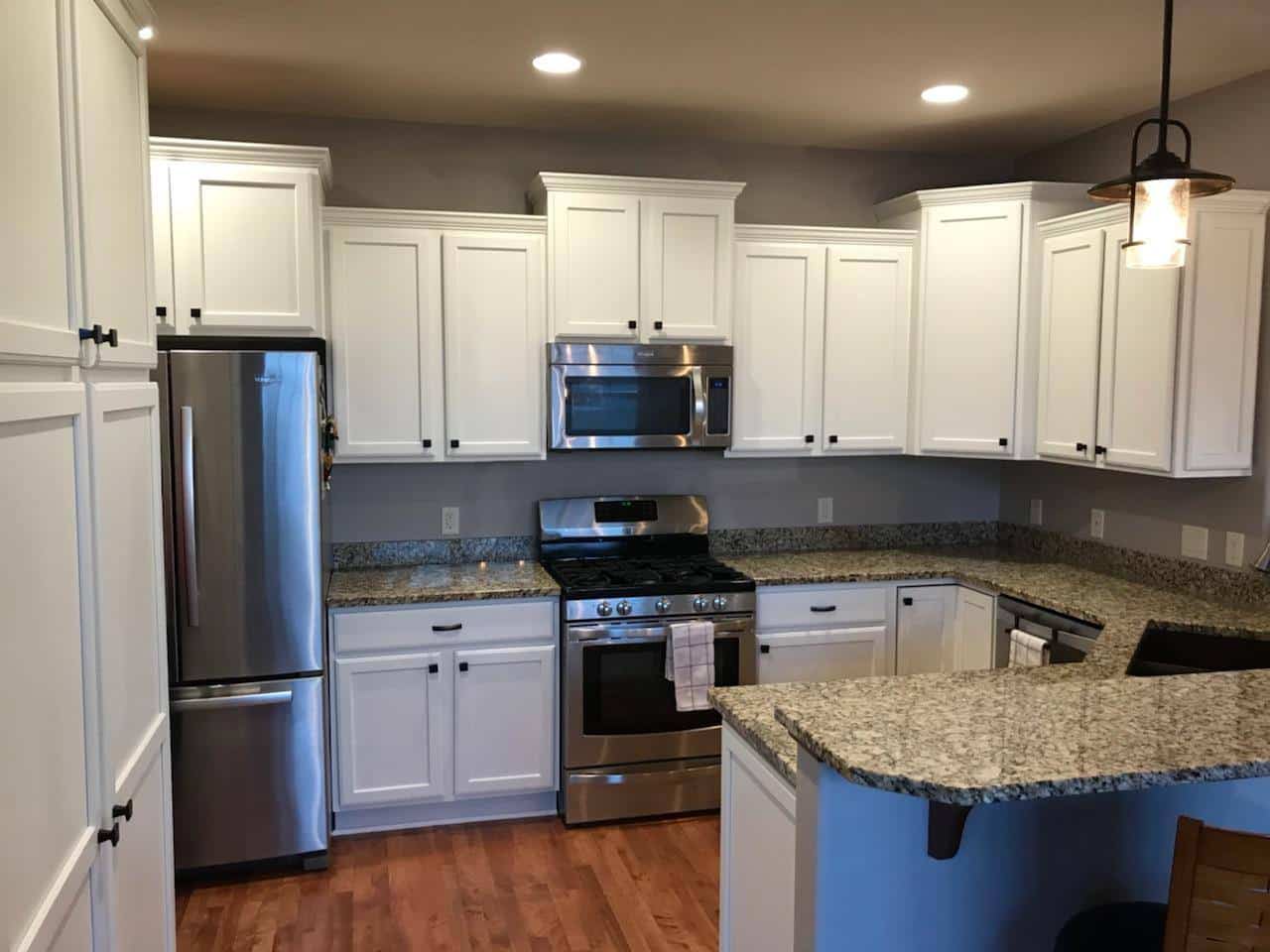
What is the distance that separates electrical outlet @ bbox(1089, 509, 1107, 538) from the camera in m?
3.88

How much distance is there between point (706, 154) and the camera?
162 inches

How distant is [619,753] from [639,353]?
1492mm

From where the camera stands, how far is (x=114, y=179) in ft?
5.72

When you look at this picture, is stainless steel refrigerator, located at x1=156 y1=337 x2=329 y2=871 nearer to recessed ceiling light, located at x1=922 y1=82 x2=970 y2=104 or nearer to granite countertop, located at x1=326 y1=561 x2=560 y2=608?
granite countertop, located at x1=326 y1=561 x2=560 y2=608

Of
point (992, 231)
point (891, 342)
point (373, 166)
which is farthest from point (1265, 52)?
point (373, 166)

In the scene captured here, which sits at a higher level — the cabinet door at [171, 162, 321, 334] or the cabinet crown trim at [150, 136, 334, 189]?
the cabinet crown trim at [150, 136, 334, 189]

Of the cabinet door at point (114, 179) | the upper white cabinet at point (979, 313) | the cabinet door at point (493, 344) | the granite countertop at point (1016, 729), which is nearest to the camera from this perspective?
the granite countertop at point (1016, 729)

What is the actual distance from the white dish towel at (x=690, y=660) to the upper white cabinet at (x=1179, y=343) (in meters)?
1.54

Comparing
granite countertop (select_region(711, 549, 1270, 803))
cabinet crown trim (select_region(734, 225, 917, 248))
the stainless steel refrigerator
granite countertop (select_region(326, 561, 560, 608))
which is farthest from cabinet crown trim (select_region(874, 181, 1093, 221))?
the stainless steel refrigerator

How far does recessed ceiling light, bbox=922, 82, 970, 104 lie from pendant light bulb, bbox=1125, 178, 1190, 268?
1.59m

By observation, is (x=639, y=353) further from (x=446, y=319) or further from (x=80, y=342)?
(x=80, y=342)

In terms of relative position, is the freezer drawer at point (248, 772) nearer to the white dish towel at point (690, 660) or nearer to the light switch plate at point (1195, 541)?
the white dish towel at point (690, 660)

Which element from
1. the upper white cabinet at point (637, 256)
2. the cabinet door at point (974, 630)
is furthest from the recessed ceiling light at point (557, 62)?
the cabinet door at point (974, 630)

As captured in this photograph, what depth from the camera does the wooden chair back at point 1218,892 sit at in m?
1.31
